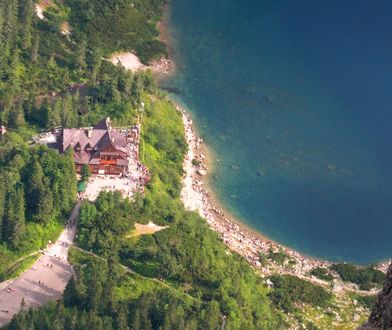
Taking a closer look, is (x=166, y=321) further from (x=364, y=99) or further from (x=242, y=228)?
(x=364, y=99)

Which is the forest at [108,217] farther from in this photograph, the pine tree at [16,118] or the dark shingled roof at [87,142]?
the dark shingled roof at [87,142]

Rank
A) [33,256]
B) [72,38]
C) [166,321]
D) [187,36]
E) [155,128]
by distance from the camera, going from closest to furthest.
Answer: [166,321] → [33,256] → [155,128] → [72,38] → [187,36]

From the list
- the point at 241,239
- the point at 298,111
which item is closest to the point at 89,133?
the point at 241,239

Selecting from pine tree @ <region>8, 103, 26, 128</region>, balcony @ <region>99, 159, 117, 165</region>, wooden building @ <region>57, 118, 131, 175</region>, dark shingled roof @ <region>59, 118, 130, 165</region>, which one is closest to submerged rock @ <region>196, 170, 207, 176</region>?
wooden building @ <region>57, 118, 131, 175</region>

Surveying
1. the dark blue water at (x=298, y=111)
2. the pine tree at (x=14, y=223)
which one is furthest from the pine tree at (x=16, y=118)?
the dark blue water at (x=298, y=111)

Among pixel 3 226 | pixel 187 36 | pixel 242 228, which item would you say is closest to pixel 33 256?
pixel 3 226
